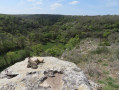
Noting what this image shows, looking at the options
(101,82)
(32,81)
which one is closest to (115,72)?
(101,82)

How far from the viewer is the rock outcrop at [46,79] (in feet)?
13.3

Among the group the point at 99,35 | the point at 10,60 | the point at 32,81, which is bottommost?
the point at 10,60

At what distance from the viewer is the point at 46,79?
4.49 metres

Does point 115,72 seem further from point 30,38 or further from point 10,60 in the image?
point 30,38

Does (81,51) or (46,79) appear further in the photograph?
(81,51)

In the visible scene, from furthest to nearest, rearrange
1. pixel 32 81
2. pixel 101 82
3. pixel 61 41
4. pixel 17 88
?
pixel 61 41
pixel 101 82
pixel 32 81
pixel 17 88

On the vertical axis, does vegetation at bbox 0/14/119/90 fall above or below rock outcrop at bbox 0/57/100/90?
below

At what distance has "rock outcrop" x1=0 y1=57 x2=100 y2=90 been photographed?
13.3ft

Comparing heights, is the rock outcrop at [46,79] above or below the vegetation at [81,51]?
above

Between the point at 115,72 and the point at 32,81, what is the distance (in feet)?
20.6

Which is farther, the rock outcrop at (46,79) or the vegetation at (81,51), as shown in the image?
the vegetation at (81,51)

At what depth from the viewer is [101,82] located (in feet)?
22.1

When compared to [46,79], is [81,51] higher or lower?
lower

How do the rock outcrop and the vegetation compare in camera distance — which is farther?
the vegetation
